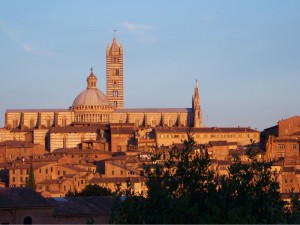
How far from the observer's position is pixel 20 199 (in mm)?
29469

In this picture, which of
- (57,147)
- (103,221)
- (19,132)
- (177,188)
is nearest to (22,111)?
(19,132)

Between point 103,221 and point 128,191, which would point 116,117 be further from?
point 128,191

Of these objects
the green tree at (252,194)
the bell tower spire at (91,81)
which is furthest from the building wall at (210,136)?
the green tree at (252,194)

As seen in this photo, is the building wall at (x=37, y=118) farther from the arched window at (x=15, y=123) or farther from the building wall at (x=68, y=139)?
the building wall at (x=68, y=139)

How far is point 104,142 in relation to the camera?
8600 cm

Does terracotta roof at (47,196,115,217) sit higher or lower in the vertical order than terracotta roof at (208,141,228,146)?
lower

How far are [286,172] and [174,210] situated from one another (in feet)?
146

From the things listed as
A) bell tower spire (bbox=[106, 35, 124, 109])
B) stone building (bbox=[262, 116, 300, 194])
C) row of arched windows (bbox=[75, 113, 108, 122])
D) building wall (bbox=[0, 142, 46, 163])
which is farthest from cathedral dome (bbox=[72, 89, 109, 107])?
building wall (bbox=[0, 142, 46, 163])

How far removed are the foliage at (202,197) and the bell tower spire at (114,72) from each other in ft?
311

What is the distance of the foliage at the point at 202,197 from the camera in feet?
64.4

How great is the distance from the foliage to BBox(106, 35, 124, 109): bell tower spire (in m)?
94.9

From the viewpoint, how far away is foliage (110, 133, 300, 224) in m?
19.6

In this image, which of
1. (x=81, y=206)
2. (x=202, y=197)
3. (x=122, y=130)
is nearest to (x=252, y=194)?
(x=202, y=197)

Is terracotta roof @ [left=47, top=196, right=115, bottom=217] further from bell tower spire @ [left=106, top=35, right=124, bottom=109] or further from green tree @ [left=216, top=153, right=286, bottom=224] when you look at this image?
bell tower spire @ [left=106, top=35, right=124, bottom=109]
